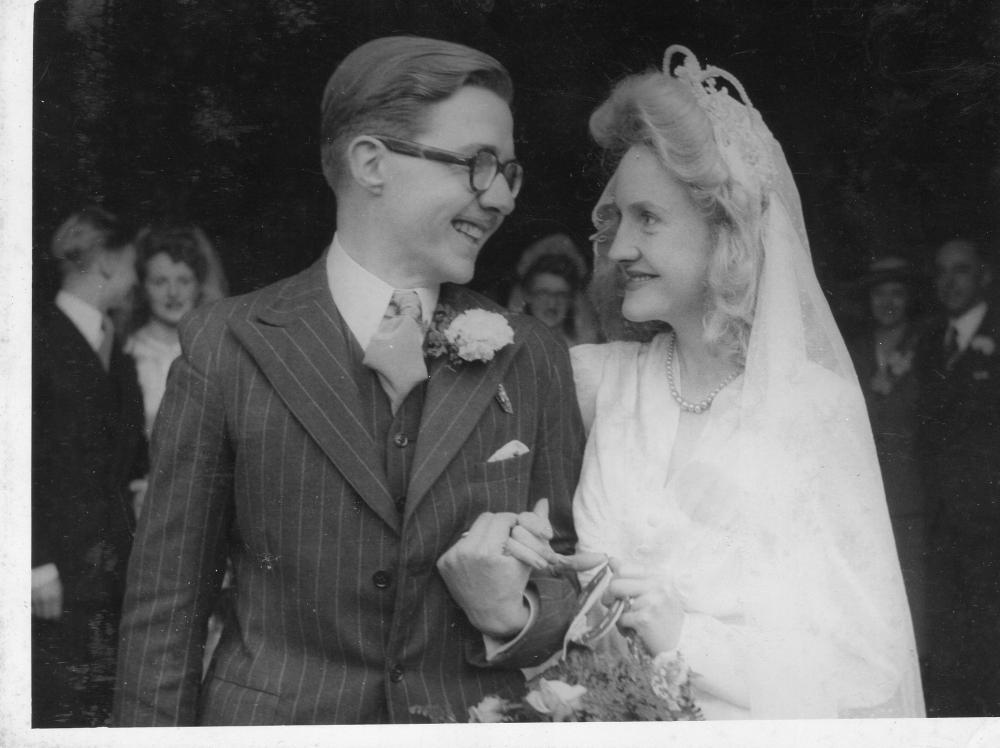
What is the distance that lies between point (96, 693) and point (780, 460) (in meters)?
2.13

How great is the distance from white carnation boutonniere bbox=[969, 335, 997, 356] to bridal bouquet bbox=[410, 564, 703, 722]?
1.40m

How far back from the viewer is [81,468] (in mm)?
3123

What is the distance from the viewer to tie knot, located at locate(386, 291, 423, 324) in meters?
2.87

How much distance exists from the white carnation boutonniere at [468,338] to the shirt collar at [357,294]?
0.17 metres

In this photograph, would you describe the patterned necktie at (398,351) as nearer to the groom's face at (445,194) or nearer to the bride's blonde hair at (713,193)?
the groom's face at (445,194)

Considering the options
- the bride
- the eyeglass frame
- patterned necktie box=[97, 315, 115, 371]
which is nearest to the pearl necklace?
the bride

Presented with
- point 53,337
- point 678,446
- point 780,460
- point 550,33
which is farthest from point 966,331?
point 53,337

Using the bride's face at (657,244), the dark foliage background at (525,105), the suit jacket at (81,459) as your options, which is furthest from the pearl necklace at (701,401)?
the suit jacket at (81,459)

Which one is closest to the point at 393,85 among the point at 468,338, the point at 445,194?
the point at 445,194

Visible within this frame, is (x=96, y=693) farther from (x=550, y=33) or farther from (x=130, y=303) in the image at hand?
(x=550, y=33)

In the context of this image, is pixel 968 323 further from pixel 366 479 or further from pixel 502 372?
pixel 366 479

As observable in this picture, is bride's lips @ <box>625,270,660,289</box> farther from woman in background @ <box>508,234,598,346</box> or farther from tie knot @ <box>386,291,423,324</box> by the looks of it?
tie knot @ <box>386,291,423,324</box>

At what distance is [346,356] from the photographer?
2785 millimetres

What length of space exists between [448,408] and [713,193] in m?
0.96
